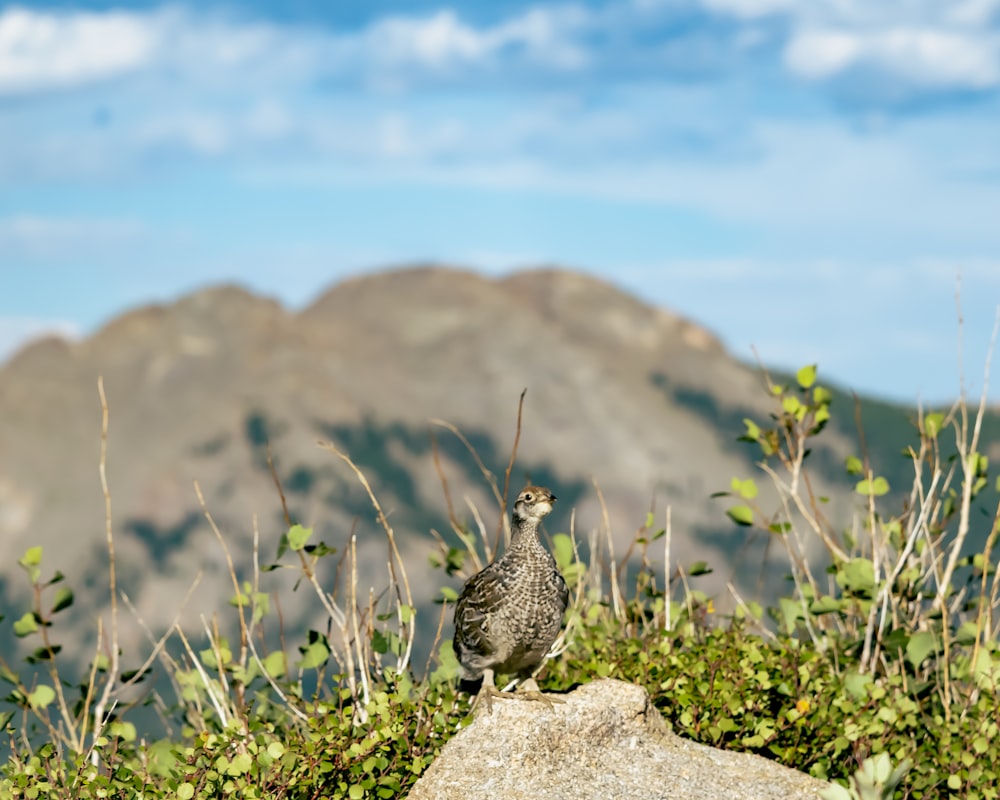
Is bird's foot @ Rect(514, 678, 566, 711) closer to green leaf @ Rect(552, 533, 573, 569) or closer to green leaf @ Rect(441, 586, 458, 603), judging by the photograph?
green leaf @ Rect(441, 586, 458, 603)

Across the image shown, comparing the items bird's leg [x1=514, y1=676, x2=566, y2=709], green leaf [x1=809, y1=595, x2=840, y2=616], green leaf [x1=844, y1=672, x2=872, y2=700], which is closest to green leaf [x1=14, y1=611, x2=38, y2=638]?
bird's leg [x1=514, y1=676, x2=566, y2=709]

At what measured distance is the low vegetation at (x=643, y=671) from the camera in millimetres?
6934

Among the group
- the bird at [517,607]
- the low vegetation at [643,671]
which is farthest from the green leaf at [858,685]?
the bird at [517,607]

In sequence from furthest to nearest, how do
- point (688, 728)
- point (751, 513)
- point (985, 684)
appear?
point (751, 513) < point (985, 684) < point (688, 728)

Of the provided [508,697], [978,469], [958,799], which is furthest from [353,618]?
[978,469]

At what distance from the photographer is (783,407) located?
352 inches

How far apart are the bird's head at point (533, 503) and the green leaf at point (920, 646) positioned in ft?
10.2

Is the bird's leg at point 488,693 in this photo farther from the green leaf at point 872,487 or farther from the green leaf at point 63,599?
the green leaf at point 872,487

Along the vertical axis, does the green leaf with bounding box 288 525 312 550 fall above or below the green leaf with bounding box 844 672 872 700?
above

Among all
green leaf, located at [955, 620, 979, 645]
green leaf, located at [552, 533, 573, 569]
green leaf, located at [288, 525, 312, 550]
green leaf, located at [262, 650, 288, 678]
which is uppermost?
green leaf, located at [288, 525, 312, 550]

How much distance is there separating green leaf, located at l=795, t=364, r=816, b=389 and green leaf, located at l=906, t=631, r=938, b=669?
6.35ft

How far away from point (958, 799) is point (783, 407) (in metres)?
2.88

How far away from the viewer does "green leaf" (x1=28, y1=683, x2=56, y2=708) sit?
8.20 m

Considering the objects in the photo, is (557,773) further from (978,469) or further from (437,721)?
(978,469)
